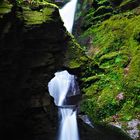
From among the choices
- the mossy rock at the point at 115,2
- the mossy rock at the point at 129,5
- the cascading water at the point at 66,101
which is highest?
the mossy rock at the point at 115,2

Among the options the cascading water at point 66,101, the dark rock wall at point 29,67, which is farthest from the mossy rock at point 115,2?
the dark rock wall at point 29,67

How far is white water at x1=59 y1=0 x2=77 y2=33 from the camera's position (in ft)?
119

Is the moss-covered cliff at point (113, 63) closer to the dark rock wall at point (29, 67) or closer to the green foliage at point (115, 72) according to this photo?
the green foliage at point (115, 72)

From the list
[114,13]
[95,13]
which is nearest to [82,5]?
[95,13]

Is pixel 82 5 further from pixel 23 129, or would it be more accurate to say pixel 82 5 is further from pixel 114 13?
pixel 23 129

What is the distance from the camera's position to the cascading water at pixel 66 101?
68.9 ft

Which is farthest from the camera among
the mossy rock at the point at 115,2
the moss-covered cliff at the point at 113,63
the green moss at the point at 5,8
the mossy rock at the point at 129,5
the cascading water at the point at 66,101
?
the mossy rock at the point at 115,2

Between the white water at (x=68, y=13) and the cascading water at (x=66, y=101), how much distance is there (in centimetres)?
861

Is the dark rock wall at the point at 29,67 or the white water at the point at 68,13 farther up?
the white water at the point at 68,13

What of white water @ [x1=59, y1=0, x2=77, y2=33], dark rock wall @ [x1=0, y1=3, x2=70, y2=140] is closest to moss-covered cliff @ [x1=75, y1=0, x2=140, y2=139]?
white water @ [x1=59, y1=0, x2=77, y2=33]

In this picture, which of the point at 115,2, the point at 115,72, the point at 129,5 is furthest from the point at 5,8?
the point at 115,2

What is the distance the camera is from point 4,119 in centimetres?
1839

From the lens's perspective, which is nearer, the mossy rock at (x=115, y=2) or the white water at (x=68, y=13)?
the mossy rock at (x=115, y=2)

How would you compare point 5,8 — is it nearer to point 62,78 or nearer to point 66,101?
point 66,101
